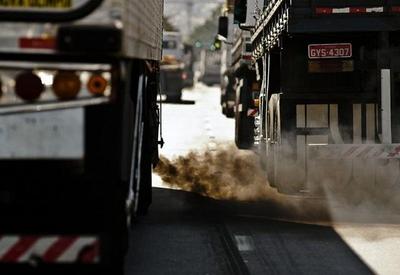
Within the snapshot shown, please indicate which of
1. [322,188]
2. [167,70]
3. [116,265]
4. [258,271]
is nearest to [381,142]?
[322,188]

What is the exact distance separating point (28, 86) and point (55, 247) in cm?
94

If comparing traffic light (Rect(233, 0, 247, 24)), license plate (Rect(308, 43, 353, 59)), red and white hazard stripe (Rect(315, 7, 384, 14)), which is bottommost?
license plate (Rect(308, 43, 353, 59))

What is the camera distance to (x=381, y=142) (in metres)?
13.2

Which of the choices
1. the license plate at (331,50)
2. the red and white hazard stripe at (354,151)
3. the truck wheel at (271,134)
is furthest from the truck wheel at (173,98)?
the red and white hazard stripe at (354,151)

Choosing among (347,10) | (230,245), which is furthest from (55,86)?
(347,10)

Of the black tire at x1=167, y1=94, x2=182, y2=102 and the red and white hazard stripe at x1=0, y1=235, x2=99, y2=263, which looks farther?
the black tire at x1=167, y1=94, x2=182, y2=102

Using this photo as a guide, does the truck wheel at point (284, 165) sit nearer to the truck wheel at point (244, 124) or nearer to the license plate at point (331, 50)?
the license plate at point (331, 50)

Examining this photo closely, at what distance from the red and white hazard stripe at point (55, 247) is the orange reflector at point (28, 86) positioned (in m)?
0.82

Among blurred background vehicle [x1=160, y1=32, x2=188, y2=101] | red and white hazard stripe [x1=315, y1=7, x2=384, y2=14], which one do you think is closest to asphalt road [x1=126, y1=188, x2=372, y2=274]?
red and white hazard stripe [x1=315, y1=7, x2=384, y2=14]

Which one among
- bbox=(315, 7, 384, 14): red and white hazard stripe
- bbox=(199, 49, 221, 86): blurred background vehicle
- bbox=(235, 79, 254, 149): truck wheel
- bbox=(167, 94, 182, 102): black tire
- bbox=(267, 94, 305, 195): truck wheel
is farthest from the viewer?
bbox=(199, 49, 221, 86): blurred background vehicle

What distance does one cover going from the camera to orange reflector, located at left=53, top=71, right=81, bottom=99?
21.2 feet

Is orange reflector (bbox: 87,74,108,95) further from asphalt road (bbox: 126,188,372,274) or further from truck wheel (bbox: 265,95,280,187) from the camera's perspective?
truck wheel (bbox: 265,95,280,187)

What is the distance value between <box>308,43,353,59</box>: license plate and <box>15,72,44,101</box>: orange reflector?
23.6 feet

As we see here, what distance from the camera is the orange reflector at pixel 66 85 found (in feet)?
21.2
